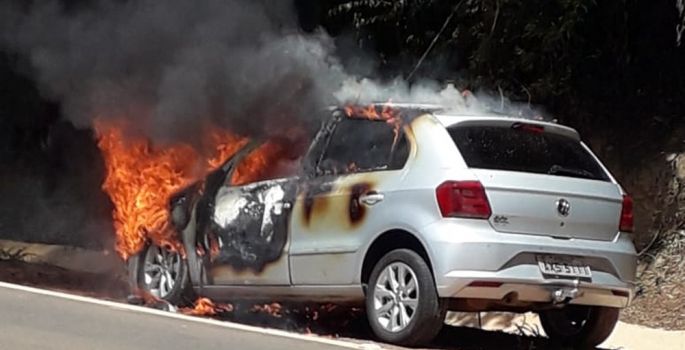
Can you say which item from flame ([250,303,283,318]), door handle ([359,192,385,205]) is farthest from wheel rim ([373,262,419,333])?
flame ([250,303,283,318])

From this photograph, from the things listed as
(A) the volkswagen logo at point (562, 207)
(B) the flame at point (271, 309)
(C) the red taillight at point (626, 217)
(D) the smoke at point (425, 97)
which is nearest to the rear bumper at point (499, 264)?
(A) the volkswagen logo at point (562, 207)

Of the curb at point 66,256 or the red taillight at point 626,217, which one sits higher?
the red taillight at point 626,217

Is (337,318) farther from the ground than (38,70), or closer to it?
closer to it

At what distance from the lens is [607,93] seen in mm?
13086

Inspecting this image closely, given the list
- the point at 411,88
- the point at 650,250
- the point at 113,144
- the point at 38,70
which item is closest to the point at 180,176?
the point at 113,144

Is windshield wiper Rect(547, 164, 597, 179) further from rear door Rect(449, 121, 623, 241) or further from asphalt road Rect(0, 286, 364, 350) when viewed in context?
asphalt road Rect(0, 286, 364, 350)

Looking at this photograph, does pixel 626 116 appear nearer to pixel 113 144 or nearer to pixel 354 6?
pixel 354 6

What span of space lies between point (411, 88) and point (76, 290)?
371cm

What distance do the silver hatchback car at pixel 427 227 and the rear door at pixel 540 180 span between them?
0.01 meters

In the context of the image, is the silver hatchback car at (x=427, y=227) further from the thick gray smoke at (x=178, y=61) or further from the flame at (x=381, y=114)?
the thick gray smoke at (x=178, y=61)

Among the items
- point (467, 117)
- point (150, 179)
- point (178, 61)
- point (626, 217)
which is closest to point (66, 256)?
point (178, 61)

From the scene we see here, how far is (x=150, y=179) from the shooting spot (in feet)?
35.7

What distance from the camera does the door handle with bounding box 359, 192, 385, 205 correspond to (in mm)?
8727

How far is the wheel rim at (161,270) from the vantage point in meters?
10.1
